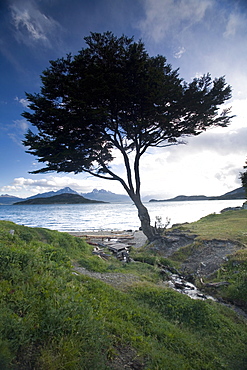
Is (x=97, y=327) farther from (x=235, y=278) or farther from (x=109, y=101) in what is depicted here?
(x=109, y=101)

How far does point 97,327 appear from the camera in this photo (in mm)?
3283

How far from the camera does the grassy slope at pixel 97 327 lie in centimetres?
271

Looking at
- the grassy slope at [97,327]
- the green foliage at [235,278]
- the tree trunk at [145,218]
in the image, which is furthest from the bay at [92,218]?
the grassy slope at [97,327]

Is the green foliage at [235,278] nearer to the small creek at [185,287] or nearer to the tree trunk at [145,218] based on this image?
the small creek at [185,287]

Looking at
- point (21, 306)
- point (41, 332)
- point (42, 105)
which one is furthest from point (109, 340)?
point (42, 105)

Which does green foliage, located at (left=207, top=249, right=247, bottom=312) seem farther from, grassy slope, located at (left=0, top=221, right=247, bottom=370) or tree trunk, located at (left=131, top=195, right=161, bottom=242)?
tree trunk, located at (left=131, top=195, right=161, bottom=242)

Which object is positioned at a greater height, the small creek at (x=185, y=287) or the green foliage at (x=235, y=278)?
the green foliage at (x=235, y=278)

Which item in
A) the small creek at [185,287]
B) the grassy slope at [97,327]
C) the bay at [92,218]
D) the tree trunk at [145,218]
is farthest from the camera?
the bay at [92,218]

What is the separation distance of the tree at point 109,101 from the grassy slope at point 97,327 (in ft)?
31.3

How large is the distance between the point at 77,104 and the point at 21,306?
1101 centimetres

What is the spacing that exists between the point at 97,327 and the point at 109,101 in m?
12.8

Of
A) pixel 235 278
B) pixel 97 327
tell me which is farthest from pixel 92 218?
pixel 97 327

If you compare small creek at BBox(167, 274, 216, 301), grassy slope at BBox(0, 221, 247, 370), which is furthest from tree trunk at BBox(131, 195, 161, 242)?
grassy slope at BBox(0, 221, 247, 370)

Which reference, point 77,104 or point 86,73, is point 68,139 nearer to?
point 77,104
